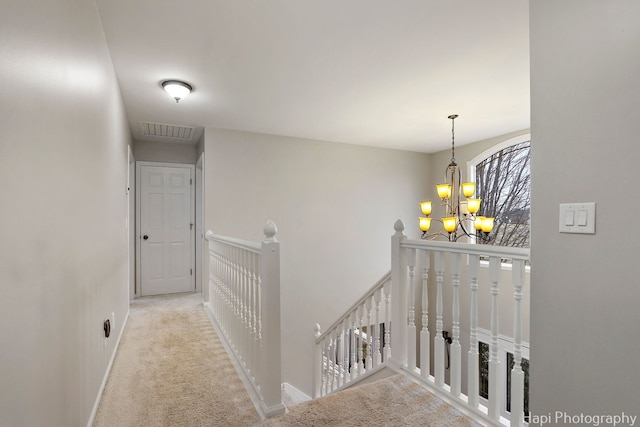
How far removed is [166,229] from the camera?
5074mm

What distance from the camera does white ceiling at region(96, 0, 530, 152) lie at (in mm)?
2023

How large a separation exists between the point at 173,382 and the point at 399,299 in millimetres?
1629

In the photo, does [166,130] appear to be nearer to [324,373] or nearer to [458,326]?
[324,373]

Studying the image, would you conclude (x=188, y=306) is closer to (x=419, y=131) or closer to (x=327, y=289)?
(x=327, y=289)

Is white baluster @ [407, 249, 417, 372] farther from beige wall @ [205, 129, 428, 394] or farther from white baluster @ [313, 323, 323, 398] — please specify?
beige wall @ [205, 129, 428, 394]

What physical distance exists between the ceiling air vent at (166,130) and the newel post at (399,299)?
133 inches

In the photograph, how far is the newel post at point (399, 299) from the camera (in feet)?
7.32

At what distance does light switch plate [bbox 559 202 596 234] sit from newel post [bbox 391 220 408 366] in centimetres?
102

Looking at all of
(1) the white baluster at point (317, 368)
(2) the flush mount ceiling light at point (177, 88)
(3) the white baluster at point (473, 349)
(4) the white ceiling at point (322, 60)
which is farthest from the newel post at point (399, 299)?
(2) the flush mount ceiling light at point (177, 88)

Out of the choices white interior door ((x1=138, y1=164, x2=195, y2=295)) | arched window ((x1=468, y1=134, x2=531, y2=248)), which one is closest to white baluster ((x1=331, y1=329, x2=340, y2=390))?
arched window ((x1=468, y1=134, x2=531, y2=248))

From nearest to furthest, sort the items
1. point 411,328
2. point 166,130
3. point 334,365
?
point 411,328 < point 334,365 < point 166,130

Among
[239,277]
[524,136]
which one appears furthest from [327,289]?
[524,136]

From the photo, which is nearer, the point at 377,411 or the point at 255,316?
the point at 377,411

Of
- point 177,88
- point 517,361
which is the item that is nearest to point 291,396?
point 517,361
